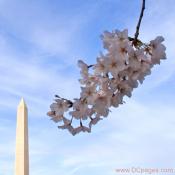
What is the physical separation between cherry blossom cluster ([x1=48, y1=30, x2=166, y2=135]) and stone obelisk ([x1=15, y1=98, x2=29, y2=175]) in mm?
20225

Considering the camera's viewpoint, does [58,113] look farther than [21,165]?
No

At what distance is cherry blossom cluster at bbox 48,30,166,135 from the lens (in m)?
2.88

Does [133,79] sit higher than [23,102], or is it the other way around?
[23,102]

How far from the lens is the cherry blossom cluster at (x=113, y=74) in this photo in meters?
2.88

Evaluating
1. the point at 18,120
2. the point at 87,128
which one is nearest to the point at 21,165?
the point at 18,120

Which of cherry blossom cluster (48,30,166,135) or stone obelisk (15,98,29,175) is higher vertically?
stone obelisk (15,98,29,175)

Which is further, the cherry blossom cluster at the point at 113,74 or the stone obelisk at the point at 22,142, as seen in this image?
the stone obelisk at the point at 22,142

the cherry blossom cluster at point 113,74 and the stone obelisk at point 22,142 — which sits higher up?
the stone obelisk at point 22,142

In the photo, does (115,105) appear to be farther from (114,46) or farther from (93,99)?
(114,46)

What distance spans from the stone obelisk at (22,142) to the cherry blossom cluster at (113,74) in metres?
20.2

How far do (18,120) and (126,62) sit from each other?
825 inches

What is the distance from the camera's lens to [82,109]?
328 centimetres

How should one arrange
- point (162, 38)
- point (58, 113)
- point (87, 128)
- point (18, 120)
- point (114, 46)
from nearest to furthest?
point (114, 46) < point (162, 38) < point (58, 113) < point (87, 128) < point (18, 120)

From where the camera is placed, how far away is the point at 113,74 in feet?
9.70
